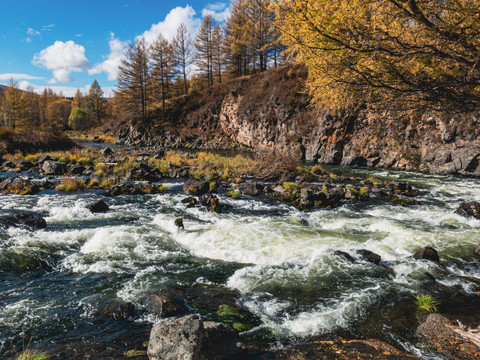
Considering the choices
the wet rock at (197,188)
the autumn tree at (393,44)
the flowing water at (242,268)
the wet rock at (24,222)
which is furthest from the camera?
the wet rock at (197,188)

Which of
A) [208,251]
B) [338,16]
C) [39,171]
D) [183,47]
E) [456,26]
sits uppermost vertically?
[183,47]

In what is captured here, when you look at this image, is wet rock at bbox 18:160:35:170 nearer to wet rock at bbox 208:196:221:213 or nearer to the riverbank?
the riverbank

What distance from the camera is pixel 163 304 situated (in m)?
4.96

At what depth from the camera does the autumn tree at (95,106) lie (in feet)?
260

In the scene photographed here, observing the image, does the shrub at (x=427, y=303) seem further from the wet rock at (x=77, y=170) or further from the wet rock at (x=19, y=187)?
the wet rock at (x=77, y=170)

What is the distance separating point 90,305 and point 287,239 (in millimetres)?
6013

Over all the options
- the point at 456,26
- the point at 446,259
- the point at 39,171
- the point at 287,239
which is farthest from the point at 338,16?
the point at 39,171

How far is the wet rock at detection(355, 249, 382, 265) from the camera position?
24.0 ft

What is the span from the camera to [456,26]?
4109 millimetres

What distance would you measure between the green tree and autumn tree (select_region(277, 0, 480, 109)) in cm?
8699

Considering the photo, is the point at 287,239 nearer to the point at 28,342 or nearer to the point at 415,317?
the point at 415,317

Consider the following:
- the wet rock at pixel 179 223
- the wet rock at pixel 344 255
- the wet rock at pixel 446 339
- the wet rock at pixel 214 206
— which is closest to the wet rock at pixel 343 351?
the wet rock at pixel 446 339

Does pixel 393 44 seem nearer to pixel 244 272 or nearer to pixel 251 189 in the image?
pixel 244 272

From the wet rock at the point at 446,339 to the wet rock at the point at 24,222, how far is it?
38.1 ft
